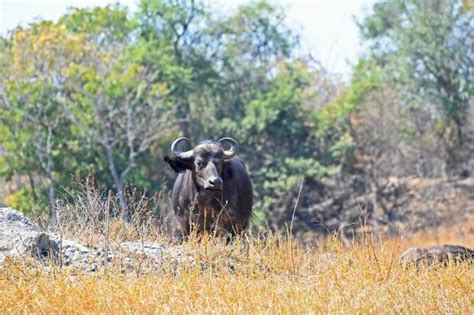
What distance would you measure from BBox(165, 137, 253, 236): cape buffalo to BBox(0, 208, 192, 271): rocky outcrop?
3.58 metres

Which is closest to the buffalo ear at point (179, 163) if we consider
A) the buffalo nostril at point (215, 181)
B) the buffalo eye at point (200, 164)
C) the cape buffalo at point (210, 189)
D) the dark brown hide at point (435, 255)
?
the cape buffalo at point (210, 189)

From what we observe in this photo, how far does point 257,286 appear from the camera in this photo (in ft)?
29.8

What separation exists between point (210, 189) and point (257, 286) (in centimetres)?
571

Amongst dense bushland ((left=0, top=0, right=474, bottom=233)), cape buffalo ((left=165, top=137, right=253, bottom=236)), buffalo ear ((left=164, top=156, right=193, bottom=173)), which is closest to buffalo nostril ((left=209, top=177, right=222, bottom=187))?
cape buffalo ((left=165, top=137, right=253, bottom=236))

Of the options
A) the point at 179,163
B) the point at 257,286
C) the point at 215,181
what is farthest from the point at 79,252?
the point at 179,163

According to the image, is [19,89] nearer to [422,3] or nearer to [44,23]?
[44,23]

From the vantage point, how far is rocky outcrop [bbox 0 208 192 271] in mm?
10078

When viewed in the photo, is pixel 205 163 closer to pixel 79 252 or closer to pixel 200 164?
pixel 200 164

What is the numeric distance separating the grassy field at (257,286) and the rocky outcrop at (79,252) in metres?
0.19

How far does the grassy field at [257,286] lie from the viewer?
8.30m

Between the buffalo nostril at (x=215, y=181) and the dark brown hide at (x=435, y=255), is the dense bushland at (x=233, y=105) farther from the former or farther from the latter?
the dark brown hide at (x=435, y=255)

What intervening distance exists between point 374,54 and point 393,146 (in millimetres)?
7622

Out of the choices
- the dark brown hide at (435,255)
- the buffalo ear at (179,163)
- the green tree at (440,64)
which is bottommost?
the dark brown hide at (435,255)

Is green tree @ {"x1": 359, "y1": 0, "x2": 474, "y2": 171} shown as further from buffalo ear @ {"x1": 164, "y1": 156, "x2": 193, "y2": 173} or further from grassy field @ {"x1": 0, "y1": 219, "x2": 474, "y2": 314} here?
grassy field @ {"x1": 0, "y1": 219, "x2": 474, "y2": 314}
